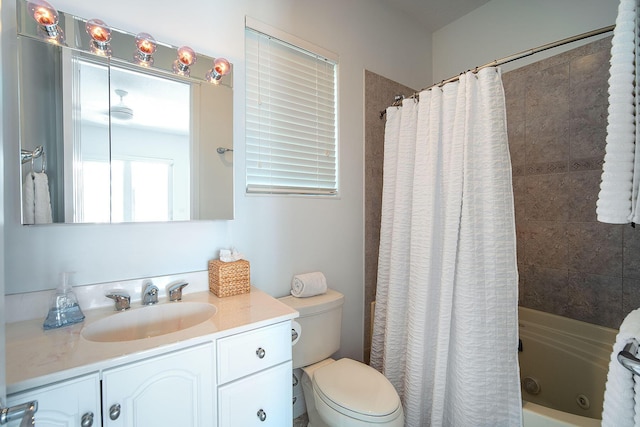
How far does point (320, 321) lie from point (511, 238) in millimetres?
1019

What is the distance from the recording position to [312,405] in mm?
1482

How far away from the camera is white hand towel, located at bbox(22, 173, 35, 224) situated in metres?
0.93

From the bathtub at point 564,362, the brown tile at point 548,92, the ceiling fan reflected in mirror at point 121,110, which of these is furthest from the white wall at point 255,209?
the bathtub at point 564,362

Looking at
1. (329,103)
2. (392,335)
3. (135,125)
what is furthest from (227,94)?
(392,335)

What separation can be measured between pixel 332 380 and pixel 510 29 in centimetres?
261

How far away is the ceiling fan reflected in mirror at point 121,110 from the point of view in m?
1.08

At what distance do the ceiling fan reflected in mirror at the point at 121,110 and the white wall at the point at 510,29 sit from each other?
219 centimetres

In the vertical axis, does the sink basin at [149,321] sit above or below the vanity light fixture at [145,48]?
below

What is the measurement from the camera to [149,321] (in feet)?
3.55

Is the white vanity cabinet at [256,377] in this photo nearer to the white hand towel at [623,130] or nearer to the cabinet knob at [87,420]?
the cabinet knob at [87,420]

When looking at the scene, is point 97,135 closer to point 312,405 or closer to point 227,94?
point 227,94

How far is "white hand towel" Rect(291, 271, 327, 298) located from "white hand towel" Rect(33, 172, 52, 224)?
1090 millimetres

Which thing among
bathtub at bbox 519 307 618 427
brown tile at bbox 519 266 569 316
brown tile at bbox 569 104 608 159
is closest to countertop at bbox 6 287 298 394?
bathtub at bbox 519 307 618 427

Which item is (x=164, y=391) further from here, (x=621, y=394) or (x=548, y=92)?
(x=548, y=92)
